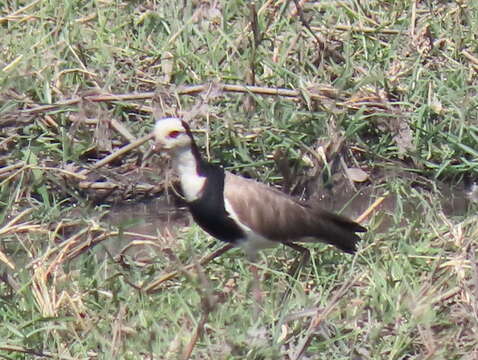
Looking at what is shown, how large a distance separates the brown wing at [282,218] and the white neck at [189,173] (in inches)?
5.2

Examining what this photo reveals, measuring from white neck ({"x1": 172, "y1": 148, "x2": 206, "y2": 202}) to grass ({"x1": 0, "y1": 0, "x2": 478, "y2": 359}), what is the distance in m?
0.34

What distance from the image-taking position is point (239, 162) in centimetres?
703

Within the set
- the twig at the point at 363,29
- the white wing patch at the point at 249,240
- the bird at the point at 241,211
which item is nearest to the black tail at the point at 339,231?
the bird at the point at 241,211

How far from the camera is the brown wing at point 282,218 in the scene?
5.84 m

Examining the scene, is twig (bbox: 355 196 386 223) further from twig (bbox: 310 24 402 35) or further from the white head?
twig (bbox: 310 24 402 35)

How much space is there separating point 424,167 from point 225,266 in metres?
1.47

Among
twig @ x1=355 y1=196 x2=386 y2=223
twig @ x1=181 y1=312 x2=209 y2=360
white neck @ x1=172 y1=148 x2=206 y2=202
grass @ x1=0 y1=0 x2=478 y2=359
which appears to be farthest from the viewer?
twig @ x1=355 y1=196 x2=386 y2=223

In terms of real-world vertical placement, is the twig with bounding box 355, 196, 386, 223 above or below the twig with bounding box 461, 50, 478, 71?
below

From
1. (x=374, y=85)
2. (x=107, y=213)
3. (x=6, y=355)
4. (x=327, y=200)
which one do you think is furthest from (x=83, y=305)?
(x=374, y=85)

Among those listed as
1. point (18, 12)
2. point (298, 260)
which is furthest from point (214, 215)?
point (18, 12)

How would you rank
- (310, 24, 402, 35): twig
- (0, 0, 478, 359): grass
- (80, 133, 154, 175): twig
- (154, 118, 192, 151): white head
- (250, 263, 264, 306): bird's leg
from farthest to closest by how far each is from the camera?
1. (310, 24, 402, 35): twig
2. (80, 133, 154, 175): twig
3. (154, 118, 192, 151): white head
4. (250, 263, 264, 306): bird's leg
5. (0, 0, 478, 359): grass

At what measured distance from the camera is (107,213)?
6812 millimetres

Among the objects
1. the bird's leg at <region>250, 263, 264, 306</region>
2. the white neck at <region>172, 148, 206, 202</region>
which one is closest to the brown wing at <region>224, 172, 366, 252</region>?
the white neck at <region>172, 148, 206, 202</region>

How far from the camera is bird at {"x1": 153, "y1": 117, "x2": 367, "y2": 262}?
19.0 ft
